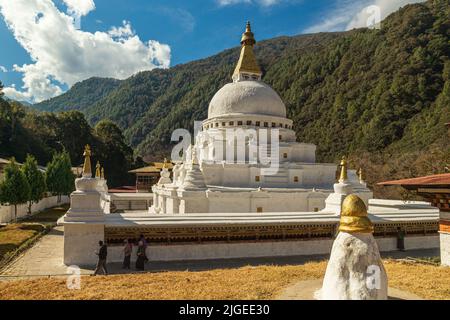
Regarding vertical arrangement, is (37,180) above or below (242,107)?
below

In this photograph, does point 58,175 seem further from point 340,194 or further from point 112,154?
point 340,194

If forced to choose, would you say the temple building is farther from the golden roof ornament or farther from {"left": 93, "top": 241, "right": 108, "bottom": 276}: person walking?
the golden roof ornament

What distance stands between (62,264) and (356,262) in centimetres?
978

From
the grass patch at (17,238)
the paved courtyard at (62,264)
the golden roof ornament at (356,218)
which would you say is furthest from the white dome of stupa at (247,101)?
the golden roof ornament at (356,218)

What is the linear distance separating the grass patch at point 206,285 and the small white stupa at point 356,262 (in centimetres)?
171

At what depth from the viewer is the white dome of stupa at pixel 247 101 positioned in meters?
25.0

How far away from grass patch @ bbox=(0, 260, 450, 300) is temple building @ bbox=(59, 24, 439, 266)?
10.1ft

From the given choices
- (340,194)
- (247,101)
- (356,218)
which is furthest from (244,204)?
(356,218)

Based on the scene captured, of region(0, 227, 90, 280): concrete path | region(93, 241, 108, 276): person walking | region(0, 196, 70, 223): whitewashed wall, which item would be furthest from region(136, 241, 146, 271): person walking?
region(0, 196, 70, 223): whitewashed wall

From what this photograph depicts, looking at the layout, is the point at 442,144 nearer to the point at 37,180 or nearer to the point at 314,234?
the point at 314,234

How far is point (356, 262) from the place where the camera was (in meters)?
5.93
